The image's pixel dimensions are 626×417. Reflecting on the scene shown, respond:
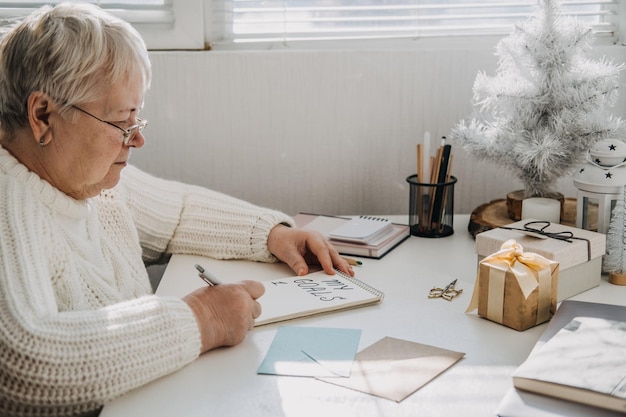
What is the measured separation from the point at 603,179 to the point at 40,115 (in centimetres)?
102

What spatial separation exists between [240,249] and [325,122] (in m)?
0.54

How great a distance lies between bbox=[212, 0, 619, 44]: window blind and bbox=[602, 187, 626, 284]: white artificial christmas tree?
0.77 m

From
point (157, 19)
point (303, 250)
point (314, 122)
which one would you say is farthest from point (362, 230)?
point (157, 19)

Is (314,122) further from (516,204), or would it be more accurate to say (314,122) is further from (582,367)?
(582,367)

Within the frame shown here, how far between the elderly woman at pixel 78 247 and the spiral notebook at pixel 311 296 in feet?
0.14

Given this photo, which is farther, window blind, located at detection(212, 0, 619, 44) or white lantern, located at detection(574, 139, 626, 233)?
window blind, located at detection(212, 0, 619, 44)

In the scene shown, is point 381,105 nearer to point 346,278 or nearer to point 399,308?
point 346,278

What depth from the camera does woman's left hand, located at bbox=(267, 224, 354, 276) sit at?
1.42m

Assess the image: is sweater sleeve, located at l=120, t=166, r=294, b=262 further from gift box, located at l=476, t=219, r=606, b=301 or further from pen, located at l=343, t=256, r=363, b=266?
gift box, located at l=476, t=219, r=606, b=301

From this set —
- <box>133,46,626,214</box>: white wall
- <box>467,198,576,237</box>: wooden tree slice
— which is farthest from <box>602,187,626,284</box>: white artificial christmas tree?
<box>133,46,626,214</box>: white wall

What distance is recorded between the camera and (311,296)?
1278 mm

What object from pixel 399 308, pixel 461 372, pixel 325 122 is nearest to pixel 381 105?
pixel 325 122

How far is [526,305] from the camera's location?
1.13m

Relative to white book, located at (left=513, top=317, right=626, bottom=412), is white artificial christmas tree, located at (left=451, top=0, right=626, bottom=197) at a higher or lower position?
higher
